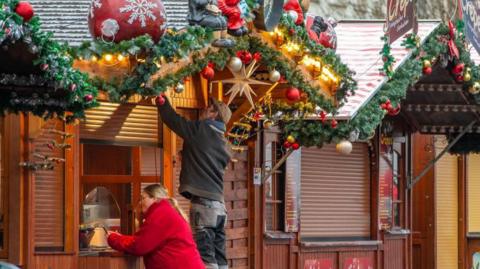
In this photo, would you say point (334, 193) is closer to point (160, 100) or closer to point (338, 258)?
point (338, 258)

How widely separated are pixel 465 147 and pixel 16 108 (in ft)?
40.1

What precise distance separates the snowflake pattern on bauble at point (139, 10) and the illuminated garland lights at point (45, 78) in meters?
0.67

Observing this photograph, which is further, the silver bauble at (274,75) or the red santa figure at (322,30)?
the red santa figure at (322,30)

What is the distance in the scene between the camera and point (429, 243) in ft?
82.8

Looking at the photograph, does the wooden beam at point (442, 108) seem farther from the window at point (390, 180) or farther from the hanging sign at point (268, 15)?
the hanging sign at point (268, 15)

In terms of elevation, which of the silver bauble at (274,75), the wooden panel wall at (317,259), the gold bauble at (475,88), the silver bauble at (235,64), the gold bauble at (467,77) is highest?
the gold bauble at (467,77)

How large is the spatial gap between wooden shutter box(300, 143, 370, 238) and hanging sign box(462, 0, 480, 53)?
2.90 meters

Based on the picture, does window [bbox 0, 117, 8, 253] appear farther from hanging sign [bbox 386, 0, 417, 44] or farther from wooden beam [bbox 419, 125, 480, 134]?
wooden beam [bbox 419, 125, 480, 134]

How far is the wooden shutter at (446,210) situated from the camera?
25.2 m

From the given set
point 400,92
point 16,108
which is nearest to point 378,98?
point 400,92

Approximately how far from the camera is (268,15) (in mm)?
13062

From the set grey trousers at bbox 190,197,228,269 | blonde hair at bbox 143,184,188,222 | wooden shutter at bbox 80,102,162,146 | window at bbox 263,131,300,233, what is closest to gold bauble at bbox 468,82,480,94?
window at bbox 263,131,300,233

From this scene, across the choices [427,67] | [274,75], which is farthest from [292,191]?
[274,75]

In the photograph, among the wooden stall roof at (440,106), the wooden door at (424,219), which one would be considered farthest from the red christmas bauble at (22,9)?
the wooden door at (424,219)
